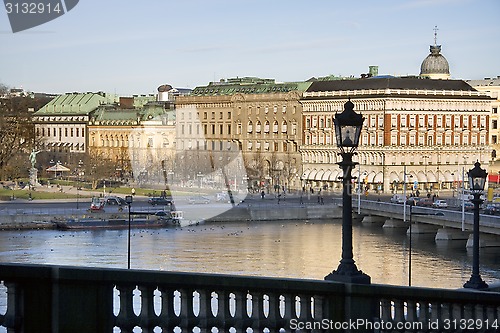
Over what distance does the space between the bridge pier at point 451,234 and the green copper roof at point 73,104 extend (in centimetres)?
5384

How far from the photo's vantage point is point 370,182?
228 feet

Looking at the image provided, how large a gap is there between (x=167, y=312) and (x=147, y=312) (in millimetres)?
140

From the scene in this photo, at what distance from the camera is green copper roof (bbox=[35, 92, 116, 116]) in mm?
98250

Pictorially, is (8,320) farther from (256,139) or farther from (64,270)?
(256,139)

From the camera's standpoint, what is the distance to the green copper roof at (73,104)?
98.2 meters

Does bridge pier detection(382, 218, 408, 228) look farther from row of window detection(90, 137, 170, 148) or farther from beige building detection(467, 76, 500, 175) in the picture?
row of window detection(90, 137, 170, 148)

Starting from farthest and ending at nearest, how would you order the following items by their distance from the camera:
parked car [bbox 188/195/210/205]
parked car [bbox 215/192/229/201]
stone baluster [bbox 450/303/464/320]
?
parked car [bbox 215/192/229/201]
parked car [bbox 188/195/210/205]
stone baluster [bbox 450/303/464/320]

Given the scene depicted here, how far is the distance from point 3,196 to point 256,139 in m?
26.1

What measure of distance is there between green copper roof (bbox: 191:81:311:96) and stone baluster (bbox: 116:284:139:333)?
7106 centimetres

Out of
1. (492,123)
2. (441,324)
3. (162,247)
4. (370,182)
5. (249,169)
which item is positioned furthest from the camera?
(492,123)

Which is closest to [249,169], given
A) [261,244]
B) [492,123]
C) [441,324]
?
[492,123]

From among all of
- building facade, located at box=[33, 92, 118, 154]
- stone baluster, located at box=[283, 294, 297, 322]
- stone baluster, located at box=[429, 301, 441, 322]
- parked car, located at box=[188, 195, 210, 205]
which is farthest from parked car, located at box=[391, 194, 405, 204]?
stone baluster, located at box=[283, 294, 297, 322]

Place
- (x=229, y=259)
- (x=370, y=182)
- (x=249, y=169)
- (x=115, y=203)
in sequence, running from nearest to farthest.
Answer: (x=229, y=259) → (x=115, y=203) → (x=370, y=182) → (x=249, y=169)

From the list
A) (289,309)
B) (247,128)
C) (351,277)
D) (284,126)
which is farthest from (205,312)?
(247,128)
